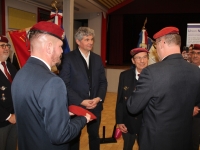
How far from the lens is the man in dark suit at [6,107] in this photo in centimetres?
212

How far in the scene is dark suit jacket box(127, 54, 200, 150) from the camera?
144 cm

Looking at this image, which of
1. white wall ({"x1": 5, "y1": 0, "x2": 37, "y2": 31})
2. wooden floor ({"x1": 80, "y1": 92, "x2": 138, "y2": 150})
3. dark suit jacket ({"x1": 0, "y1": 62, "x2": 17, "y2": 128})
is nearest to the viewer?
dark suit jacket ({"x1": 0, "y1": 62, "x2": 17, "y2": 128})

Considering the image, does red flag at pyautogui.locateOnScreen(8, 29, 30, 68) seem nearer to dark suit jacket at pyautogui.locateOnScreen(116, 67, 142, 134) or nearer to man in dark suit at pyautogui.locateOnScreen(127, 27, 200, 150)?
dark suit jacket at pyautogui.locateOnScreen(116, 67, 142, 134)

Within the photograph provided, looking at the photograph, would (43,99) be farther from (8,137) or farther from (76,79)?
(8,137)

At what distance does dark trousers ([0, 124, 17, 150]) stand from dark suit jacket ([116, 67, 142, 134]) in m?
1.20

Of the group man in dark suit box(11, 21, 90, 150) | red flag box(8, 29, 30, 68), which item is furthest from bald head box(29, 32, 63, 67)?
red flag box(8, 29, 30, 68)

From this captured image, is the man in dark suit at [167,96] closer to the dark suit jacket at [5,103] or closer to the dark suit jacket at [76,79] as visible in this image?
the dark suit jacket at [76,79]

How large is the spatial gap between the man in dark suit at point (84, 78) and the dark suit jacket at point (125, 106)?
31 cm

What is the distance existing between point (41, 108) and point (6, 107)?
4.07 ft

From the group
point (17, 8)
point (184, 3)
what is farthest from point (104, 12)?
point (17, 8)

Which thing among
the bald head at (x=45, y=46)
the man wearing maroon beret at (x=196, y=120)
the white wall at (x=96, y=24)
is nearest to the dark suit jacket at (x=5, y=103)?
the bald head at (x=45, y=46)

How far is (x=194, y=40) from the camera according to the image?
490cm

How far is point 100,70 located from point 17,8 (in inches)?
164

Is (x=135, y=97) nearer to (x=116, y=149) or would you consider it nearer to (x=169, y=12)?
(x=116, y=149)
